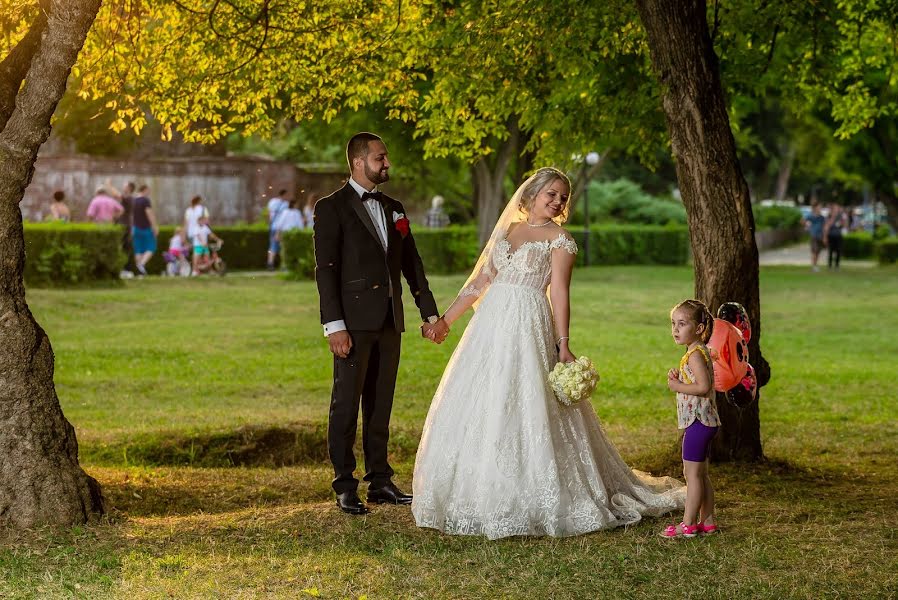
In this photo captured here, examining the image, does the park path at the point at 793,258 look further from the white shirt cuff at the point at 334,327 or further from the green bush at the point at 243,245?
the white shirt cuff at the point at 334,327

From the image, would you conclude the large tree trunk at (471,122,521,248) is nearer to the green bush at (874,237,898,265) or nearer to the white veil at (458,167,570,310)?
the green bush at (874,237,898,265)

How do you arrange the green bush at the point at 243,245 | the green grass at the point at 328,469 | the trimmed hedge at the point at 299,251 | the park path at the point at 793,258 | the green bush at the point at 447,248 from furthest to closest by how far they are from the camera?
the park path at the point at 793,258 → the green bush at the point at 243,245 → the green bush at the point at 447,248 → the trimmed hedge at the point at 299,251 → the green grass at the point at 328,469

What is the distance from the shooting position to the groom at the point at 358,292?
7.22 m

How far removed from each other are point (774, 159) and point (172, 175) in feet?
139

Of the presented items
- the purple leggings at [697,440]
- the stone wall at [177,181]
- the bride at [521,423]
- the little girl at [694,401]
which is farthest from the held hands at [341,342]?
the stone wall at [177,181]

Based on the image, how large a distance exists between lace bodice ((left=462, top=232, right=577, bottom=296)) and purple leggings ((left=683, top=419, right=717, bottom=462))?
1178mm

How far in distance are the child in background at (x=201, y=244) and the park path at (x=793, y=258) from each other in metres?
19.4

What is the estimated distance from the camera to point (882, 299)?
85.1 feet

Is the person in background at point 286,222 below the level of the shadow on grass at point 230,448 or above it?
above

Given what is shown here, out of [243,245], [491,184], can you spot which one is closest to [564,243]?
[491,184]

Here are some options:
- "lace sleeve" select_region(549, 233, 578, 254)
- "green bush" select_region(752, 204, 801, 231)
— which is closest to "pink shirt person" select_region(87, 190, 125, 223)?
"lace sleeve" select_region(549, 233, 578, 254)

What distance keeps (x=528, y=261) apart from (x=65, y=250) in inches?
687

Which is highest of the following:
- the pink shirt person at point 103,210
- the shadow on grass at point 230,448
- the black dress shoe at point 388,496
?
the pink shirt person at point 103,210

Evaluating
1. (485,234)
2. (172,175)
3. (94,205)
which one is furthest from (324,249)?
(172,175)
